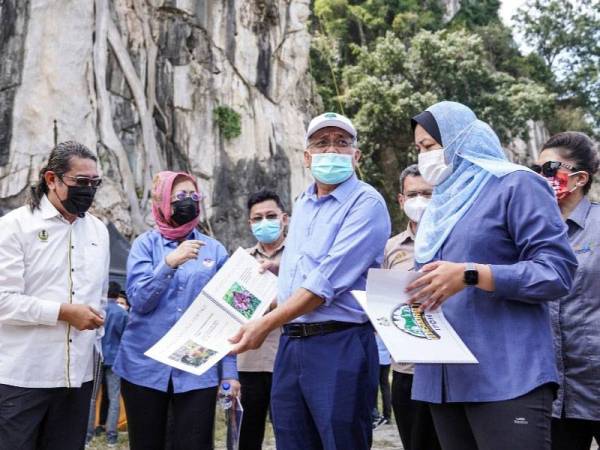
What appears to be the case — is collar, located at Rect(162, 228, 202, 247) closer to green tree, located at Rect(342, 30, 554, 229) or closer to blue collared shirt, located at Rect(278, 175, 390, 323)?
blue collared shirt, located at Rect(278, 175, 390, 323)

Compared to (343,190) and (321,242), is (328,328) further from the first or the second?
(343,190)

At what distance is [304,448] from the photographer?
3389 mm

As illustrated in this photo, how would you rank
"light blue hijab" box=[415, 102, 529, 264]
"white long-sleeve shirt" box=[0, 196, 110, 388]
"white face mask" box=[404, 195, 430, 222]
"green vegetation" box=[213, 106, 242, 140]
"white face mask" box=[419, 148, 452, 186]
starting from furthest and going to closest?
"green vegetation" box=[213, 106, 242, 140], "white face mask" box=[404, 195, 430, 222], "white long-sleeve shirt" box=[0, 196, 110, 388], "white face mask" box=[419, 148, 452, 186], "light blue hijab" box=[415, 102, 529, 264]

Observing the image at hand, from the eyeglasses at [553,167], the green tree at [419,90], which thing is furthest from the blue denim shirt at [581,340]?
the green tree at [419,90]

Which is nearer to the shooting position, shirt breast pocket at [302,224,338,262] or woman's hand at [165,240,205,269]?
shirt breast pocket at [302,224,338,262]

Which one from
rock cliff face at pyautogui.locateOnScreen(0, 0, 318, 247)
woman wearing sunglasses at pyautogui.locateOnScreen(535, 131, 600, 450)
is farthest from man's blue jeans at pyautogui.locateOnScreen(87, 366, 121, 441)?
rock cliff face at pyautogui.locateOnScreen(0, 0, 318, 247)

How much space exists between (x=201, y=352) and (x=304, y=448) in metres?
0.73

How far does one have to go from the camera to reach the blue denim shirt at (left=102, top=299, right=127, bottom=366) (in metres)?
8.52

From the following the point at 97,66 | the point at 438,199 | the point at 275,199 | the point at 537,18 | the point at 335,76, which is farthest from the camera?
the point at 537,18

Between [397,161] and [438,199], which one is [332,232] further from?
[397,161]

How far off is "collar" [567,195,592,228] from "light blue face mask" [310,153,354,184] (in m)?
1.11

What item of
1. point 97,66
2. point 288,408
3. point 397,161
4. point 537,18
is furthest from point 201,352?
point 537,18

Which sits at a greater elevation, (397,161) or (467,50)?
(467,50)

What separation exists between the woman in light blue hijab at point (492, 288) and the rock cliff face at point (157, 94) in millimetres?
12490
